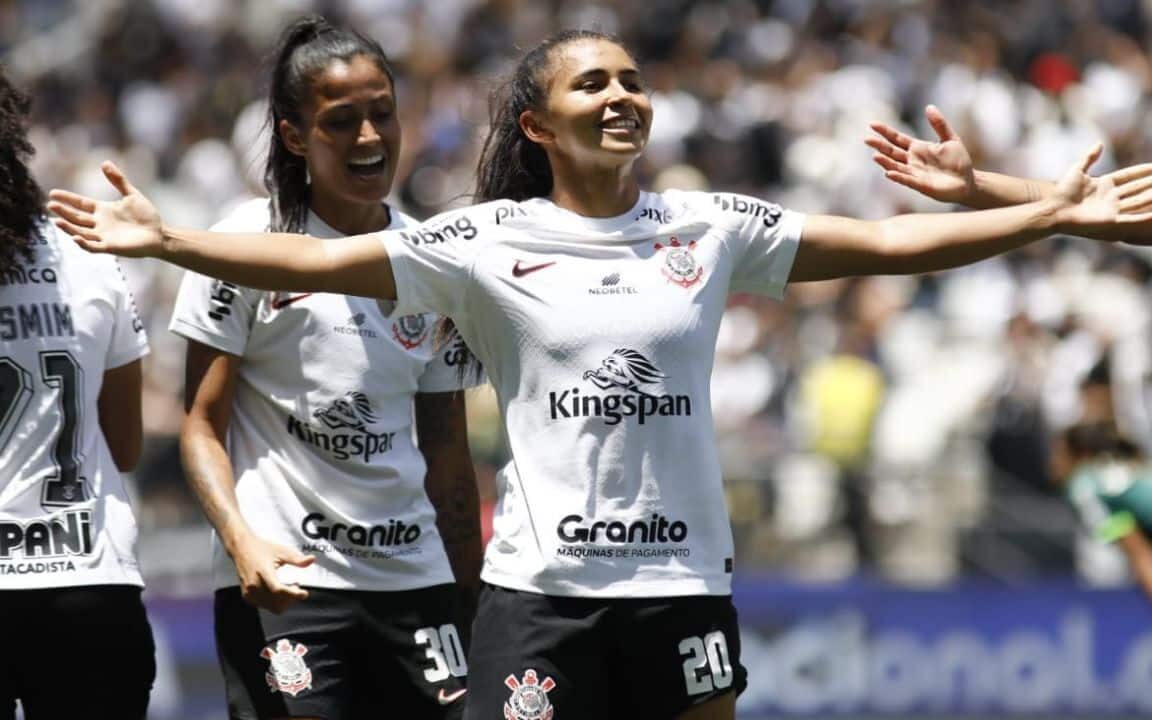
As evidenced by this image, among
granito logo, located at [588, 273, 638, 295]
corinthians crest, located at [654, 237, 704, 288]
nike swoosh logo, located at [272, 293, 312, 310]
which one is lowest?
granito logo, located at [588, 273, 638, 295]

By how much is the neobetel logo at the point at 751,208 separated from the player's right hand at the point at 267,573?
1318 mm

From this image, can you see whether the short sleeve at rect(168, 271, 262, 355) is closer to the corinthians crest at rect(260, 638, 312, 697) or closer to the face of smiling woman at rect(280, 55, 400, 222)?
the face of smiling woman at rect(280, 55, 400, 222)

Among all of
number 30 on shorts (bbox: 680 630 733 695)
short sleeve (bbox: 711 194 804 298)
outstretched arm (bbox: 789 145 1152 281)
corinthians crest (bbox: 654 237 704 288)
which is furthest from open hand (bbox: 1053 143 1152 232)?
number 30 on shorts (bbox: 680 630 733 695)

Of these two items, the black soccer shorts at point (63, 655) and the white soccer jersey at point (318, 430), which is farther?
the white soccer jersey at point (318, 430)

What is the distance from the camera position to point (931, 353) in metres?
14.1

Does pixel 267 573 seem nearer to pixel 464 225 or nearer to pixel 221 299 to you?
pixel 221 299

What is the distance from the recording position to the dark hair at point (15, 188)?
5.11m

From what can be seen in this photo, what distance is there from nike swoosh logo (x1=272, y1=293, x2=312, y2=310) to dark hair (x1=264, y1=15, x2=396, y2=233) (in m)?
0.22

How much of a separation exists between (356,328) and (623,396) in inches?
41.2

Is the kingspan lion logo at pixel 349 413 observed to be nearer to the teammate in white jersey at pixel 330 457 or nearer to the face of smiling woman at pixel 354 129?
the teammate in white jersey at pixel 330 457

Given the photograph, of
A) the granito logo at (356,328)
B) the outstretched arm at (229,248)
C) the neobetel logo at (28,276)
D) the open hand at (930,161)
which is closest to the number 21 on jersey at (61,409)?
the neobetel logo at (28,276)

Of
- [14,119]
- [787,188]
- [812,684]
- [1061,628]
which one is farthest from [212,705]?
[14,119]

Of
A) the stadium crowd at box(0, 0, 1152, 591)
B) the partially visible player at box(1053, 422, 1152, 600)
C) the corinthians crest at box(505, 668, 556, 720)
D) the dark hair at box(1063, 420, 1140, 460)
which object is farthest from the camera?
the stadium crowd at box(0, 0, 1152, 591)

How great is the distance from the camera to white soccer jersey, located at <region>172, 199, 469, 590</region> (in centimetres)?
550
